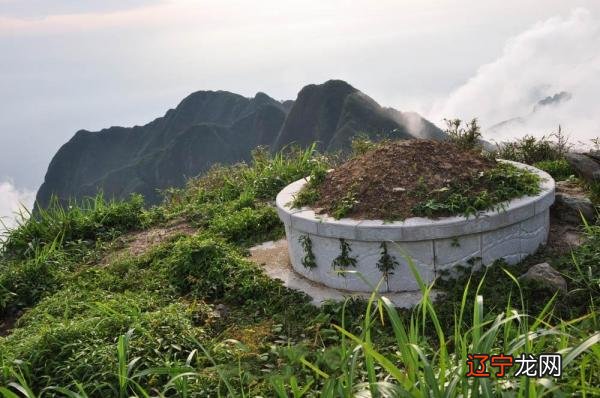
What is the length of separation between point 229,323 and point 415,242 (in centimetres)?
180

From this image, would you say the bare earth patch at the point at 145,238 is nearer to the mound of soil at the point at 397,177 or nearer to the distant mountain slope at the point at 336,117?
the mound of soil at the point at 397,177

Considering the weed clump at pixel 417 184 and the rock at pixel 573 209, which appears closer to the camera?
the weed clump at pixel 417 184

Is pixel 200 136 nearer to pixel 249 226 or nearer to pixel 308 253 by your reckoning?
pixel 249 226

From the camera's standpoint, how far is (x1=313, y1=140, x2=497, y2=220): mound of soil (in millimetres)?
5340

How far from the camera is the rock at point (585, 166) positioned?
24.3ft

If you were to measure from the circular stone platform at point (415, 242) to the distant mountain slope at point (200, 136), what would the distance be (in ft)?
118

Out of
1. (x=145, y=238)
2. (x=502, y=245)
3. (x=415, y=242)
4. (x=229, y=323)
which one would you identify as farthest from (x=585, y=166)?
(x=145, y=238)

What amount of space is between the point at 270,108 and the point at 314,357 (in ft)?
231

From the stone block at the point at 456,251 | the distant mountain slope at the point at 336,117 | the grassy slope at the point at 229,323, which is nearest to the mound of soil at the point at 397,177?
the stone block at the point at 456,251

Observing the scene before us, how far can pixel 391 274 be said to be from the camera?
16.6ft

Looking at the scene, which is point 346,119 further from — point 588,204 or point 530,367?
point 530,367

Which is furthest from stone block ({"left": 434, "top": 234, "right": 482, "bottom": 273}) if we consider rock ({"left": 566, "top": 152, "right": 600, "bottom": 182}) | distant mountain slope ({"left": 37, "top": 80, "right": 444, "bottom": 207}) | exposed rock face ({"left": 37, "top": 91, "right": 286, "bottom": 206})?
exposed rock face ({"left": 37, "top": 91, "right": 286, "bottom": 206})

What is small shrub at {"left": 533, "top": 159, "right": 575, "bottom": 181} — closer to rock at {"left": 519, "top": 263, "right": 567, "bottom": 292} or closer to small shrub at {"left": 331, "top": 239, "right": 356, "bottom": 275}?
rock at {"left": 519, "top": 263, "right": 567, "bottom": 292}

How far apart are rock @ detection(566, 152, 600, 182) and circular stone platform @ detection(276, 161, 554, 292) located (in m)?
2.32
